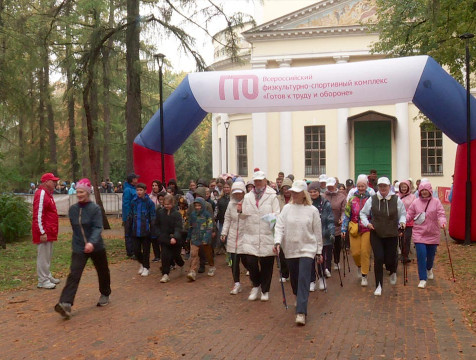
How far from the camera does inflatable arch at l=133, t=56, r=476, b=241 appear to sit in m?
13.4

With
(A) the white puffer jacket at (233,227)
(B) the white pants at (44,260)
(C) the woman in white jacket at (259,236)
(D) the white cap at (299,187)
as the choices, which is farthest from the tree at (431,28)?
(B) the white pants at (44,260)

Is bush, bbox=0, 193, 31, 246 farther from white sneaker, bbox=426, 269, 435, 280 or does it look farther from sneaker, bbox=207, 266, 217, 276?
white sneaker, bbox=426, 269, 435, 280

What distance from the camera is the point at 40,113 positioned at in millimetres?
34438

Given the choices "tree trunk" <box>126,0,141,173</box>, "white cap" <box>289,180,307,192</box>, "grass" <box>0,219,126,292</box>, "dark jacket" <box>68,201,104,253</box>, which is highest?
"tree trunk" <box>126,0,141,173</box>

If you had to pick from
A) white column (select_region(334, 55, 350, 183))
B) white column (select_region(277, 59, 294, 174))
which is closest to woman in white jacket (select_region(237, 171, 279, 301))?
white column (select_region(334, 55, 350, 183))

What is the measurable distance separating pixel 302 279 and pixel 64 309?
10.1ft

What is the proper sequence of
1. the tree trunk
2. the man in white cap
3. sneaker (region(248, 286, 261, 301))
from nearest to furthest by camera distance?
sneaker (region(248, 286, 261, 301)) → the man in white cap → the tree trunk

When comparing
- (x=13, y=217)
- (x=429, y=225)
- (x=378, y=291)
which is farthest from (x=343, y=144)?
(x=378, y=291)

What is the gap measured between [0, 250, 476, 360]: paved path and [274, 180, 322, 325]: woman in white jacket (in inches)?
23.1

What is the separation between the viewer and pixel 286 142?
37.5 meters

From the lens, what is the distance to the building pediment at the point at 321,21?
36.6 metres

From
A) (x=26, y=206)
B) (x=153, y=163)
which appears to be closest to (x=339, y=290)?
(x=153, y=163)

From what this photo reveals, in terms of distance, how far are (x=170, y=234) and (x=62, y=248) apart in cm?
637

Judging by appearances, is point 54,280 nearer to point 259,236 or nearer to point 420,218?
point 259,236
